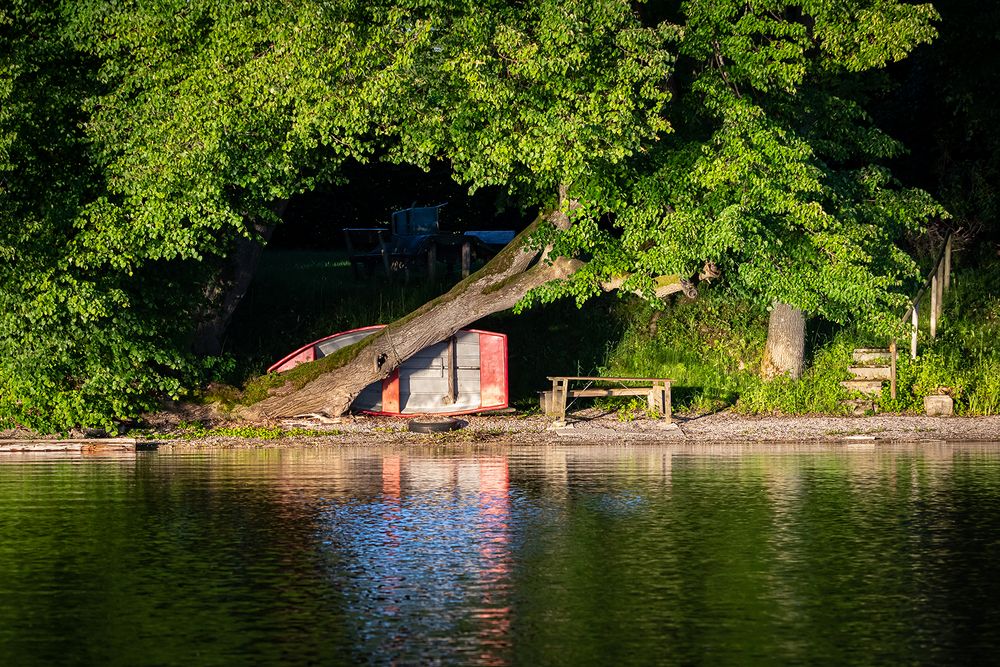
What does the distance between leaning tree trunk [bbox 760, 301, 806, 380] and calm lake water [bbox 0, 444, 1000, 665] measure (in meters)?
8.88

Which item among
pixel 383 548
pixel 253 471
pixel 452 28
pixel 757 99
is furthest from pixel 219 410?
pixel 383 548

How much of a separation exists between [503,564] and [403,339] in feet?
54.4

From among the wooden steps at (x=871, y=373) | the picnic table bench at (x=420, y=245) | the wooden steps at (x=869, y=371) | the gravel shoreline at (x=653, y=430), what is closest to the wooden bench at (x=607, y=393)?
the gravel shoreline at (x=653, y=430)

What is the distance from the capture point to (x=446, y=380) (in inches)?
1219

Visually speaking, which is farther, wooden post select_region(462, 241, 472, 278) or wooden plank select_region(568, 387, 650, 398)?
wooden post select_region(462, 241, 472, 278)

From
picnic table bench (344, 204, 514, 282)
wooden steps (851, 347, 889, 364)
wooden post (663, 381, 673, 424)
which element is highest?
picnic table bench (344, 204, 514, 282)

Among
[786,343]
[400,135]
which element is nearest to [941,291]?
[786,343]

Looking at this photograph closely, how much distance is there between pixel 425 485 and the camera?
2020cm

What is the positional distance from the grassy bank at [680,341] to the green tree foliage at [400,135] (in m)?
3.89

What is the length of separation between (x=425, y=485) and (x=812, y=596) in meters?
8.59

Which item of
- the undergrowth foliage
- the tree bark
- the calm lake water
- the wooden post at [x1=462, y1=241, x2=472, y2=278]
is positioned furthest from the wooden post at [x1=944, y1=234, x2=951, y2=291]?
the tree bark

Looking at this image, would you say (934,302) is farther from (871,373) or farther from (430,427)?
(430,427)

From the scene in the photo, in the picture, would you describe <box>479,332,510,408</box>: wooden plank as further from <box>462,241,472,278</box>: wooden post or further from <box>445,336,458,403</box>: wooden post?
<box>462,241,472,278</box>: wooden post

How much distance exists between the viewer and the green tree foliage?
24.3 m
